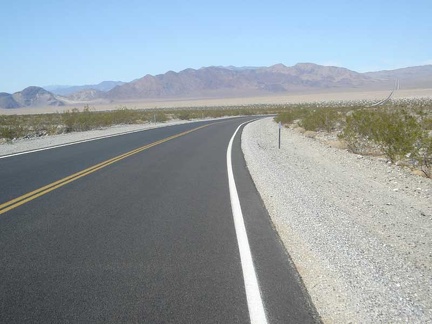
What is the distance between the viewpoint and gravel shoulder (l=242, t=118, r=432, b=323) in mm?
4727

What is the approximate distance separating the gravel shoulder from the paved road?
1.02 ft

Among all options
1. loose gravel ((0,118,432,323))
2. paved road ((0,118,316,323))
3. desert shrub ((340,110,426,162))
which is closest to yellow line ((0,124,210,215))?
paved road ((0,118,316,323))

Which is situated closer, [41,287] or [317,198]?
[41,287]

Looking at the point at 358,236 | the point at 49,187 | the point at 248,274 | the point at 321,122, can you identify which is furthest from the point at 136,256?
the point at 321,122

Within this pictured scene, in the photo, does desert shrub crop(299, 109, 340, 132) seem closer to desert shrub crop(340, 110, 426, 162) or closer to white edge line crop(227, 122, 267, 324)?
desert shrub crop(340, 110, 426, 162)

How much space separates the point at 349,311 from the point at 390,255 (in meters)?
1.85

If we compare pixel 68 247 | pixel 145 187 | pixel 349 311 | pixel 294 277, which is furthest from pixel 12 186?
pixel 349 311

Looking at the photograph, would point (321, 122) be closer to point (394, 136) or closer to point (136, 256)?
point (394, 136)

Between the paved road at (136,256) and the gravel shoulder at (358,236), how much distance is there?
0.31m

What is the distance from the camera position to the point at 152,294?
4.87 meters

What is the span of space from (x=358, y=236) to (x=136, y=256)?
3.26m

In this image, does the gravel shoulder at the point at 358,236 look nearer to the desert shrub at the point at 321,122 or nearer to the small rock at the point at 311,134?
the small rock at the point at 311,134

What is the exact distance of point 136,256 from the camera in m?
5.99

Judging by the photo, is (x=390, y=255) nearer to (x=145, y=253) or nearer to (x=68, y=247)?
(x=145, y=253)
